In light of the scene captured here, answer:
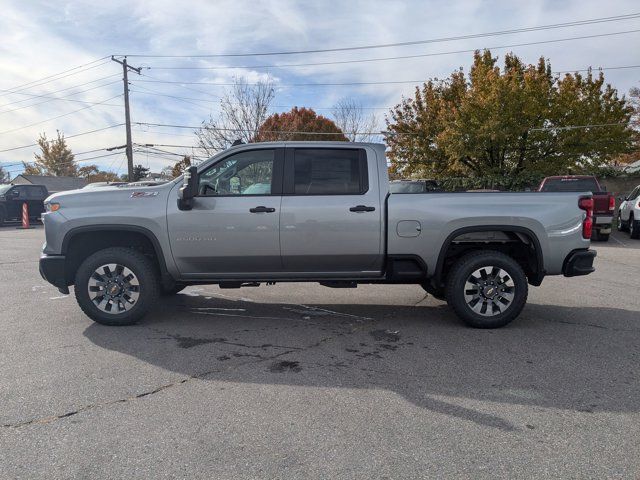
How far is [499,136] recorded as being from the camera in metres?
22.6

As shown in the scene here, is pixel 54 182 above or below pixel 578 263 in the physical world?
above

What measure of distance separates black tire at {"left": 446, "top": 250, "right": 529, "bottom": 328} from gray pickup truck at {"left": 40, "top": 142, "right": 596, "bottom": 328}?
12 mm

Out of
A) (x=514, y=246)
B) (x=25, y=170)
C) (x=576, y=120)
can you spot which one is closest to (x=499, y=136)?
(x=576, y=120)

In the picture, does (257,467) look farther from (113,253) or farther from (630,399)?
(113,253)

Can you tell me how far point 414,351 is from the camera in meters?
4.73

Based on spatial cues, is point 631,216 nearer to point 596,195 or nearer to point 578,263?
point 596,195

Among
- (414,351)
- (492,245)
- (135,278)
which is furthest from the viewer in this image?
(492,245)

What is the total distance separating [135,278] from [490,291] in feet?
13.0

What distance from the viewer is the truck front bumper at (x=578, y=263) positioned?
17.7 feet

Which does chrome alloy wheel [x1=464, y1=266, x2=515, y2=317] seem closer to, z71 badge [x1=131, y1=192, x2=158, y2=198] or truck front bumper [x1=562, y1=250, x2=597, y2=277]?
truck front bumper [x1=562, y1=250, x2=597, y2=277]

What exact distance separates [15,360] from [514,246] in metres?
5.28

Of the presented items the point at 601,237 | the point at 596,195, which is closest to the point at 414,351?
the point at 596,195

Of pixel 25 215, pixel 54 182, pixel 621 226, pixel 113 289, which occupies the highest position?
pixel 54 182

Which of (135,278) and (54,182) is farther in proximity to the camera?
(54,182)
